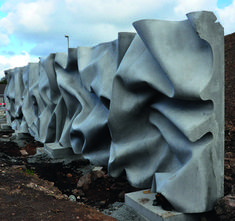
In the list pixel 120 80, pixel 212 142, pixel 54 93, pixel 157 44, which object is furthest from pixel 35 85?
pixel 212 142

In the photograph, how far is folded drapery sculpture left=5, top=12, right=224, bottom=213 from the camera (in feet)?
8.79

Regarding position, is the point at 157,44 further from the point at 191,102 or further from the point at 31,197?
the point at 31,197

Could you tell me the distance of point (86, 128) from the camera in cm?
476

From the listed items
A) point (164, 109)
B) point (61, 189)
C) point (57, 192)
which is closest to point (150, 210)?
point (164, 109)

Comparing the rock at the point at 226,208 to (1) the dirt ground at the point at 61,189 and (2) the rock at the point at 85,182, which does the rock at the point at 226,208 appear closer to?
(1) the dirt ground at the point at 61,189

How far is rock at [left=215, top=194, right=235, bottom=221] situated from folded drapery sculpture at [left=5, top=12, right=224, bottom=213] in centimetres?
10

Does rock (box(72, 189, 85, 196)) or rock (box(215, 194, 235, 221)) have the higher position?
rock (box(215, 194, 235, 221))

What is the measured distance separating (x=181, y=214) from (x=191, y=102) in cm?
120

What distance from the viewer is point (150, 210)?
2.80 metres

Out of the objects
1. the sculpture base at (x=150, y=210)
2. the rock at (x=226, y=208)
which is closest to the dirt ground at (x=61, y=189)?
the rock at (x=226, y=208)

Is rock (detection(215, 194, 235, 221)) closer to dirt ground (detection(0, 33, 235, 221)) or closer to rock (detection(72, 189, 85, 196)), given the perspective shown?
dirt ground (detection(0, 33, 235, 221))

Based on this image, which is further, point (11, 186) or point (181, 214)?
point (11, 186)

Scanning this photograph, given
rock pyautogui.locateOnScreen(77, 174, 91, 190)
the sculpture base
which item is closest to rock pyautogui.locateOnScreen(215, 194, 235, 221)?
the sculpture base

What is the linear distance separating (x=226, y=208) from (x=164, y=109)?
1.26m
